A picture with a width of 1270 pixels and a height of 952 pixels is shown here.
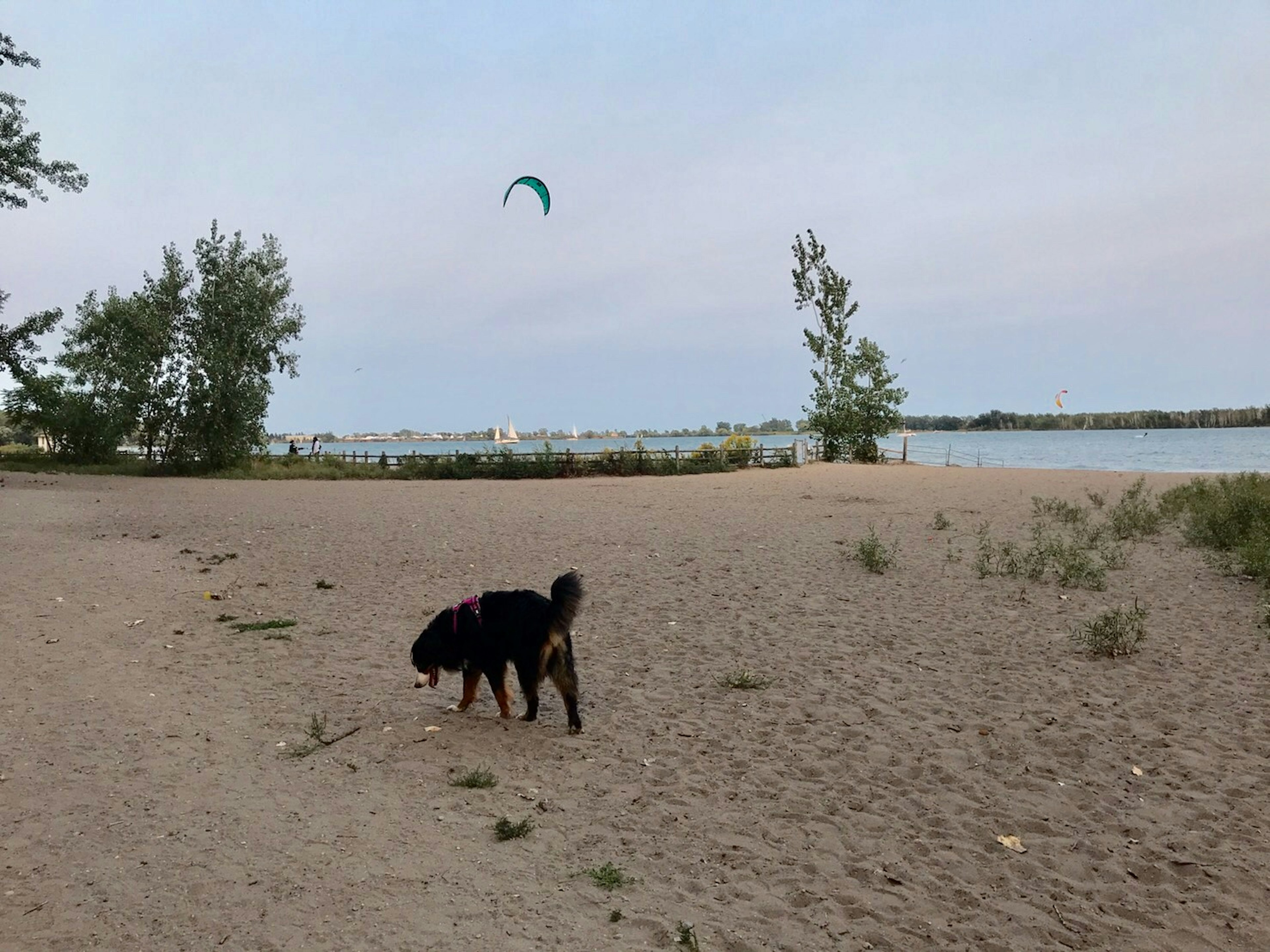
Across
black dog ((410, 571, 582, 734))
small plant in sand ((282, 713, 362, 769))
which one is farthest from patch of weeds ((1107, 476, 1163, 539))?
Answer: small plant in sand ((282, 713, 362, 769))

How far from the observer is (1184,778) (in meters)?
4.92

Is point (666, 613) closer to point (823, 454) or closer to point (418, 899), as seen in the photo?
point (418, 899)

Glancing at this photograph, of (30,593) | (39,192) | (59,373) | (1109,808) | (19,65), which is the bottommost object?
(1109,808)

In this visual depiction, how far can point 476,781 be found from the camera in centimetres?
498

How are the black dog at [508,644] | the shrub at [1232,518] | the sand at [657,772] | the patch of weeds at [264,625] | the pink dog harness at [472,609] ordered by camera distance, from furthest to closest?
the shrub at [1232,518] → the patch of weeds at [264,625] → the pink dog harness at [472,609] → the black dog at [508,644] → the sand at [657,772]

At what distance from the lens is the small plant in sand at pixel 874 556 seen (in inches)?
448

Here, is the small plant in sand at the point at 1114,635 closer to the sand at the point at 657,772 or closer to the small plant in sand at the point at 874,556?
the sand at the point at 657,772

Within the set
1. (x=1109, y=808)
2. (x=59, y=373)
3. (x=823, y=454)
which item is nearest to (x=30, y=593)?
(x=1109, y=808)

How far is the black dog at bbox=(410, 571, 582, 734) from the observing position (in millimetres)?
5457

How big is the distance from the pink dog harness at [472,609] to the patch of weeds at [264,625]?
3.59 meters

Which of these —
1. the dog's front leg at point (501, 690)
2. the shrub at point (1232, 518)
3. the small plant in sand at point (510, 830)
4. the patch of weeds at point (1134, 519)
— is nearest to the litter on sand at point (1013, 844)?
the small plant in sand at point (510, 830)

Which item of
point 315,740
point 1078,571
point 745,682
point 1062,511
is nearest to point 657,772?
point 745,682

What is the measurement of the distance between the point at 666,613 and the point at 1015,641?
3777 mm

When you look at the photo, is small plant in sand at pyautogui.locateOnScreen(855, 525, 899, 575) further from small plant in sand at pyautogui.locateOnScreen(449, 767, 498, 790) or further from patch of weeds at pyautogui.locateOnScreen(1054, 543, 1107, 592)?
small plant in sand at pyautogui.locateOnScreen(449, 767, 498, 790)
